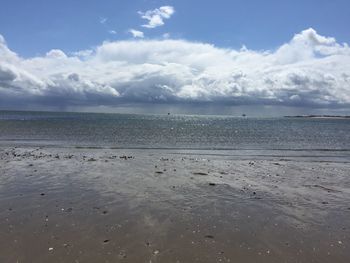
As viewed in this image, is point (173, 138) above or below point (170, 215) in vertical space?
below

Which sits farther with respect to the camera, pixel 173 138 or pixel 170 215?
pixel 173 138

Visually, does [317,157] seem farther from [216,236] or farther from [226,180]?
[216,236]

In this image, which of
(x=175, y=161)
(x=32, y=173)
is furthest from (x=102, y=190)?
(x=175, y=161)

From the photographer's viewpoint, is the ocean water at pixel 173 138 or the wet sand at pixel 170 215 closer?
the wet sand at pixel 170 215

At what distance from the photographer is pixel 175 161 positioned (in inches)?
1196

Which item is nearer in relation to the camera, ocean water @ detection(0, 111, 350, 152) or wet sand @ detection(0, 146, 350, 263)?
wet sand @ detection(0, 146, 350, 263)

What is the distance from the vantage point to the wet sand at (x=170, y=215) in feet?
34.6

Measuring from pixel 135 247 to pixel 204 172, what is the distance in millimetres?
14219

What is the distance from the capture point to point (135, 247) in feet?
35.3

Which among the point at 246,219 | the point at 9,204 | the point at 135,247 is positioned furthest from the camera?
the point at 9,204

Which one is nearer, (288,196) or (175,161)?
(288,196)

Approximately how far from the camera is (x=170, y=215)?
1397 centimetres

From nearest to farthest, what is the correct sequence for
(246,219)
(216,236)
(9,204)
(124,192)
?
(216,236)
(246,219)
(9,204)
(124,192)

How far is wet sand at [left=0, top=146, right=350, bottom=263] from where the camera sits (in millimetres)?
10531
